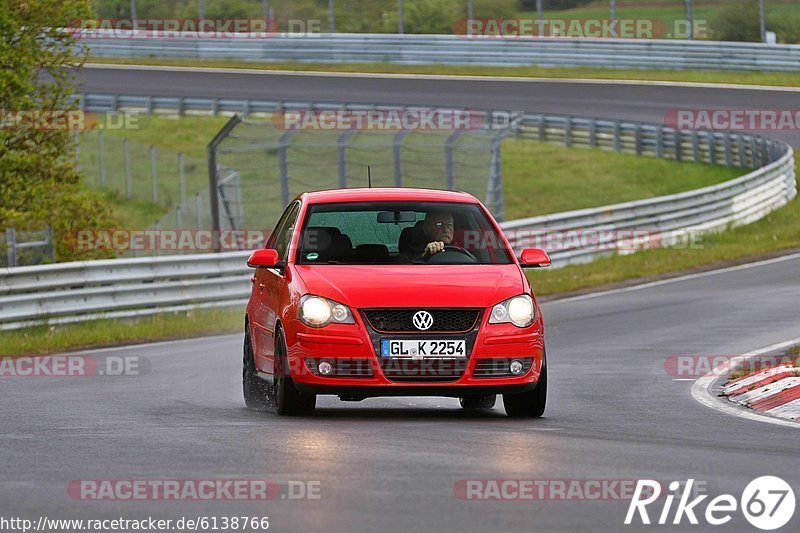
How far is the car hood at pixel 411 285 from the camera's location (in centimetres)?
1036

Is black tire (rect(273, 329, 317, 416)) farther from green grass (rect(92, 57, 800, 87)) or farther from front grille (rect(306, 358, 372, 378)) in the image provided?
green grass (rect(92, 57, 800, 87))

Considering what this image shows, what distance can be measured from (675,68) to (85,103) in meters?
17.6

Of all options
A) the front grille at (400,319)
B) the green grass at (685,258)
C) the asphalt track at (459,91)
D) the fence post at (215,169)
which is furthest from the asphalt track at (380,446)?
the asphalt track at (459,91)

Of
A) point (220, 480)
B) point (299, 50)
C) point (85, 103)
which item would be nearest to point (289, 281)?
point (220, 480)

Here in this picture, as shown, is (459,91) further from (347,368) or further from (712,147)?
(347,368)

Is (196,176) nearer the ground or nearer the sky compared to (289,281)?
nearer the ground

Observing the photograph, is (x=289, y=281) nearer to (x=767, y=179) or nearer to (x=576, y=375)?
(x=576, y=375)

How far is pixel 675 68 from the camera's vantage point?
49938 millimetres

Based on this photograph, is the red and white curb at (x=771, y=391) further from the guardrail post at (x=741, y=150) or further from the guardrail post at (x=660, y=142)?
the guardrail post at (x=660, y=142)

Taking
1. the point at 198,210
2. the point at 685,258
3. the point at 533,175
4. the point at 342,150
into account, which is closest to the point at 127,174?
the point at 198,210

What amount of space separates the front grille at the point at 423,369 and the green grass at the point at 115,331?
30.3 ft

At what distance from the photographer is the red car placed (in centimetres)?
1033

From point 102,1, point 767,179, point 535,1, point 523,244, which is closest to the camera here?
point 523,244

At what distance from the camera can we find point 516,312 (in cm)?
1059
